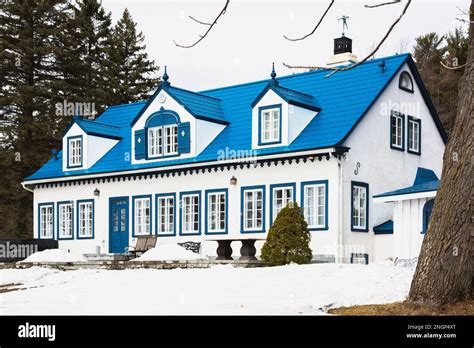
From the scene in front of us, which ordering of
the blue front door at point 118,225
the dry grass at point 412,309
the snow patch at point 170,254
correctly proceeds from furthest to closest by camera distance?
the blue front door at point 118,225 → the snow patch at point 170,254 → the dry grass at point 412,309

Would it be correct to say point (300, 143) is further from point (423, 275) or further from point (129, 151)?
point (423, 275)

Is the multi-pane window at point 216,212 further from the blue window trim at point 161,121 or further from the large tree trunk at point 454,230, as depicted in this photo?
the large tree trunk at point 454,230

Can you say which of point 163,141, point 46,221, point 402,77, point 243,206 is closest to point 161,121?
point 163,141

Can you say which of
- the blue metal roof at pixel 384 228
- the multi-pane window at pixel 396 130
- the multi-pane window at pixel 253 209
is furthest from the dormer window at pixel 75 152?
the blue metal roof at pixel 384 228

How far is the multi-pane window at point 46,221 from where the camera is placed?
107 feet

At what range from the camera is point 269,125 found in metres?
25.9

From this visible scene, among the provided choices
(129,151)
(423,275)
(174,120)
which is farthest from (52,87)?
(423,275)

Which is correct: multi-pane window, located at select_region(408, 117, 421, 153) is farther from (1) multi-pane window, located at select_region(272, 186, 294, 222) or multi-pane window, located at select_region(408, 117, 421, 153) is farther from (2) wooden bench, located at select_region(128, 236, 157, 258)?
(2) wooden bench, located at select_region(128, 236, 157, 258)

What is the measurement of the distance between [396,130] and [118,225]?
34.2ft

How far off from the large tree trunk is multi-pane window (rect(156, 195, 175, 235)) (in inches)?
650

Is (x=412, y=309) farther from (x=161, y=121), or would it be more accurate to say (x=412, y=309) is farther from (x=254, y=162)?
(x=161, y=121)

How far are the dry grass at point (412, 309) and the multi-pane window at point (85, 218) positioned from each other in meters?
19.2

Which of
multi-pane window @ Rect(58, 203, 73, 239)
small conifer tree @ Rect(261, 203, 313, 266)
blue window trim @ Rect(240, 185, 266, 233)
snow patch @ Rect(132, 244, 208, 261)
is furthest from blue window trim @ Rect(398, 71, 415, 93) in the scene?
multi-pane window @ Rect(58, 203, 73, 239)
